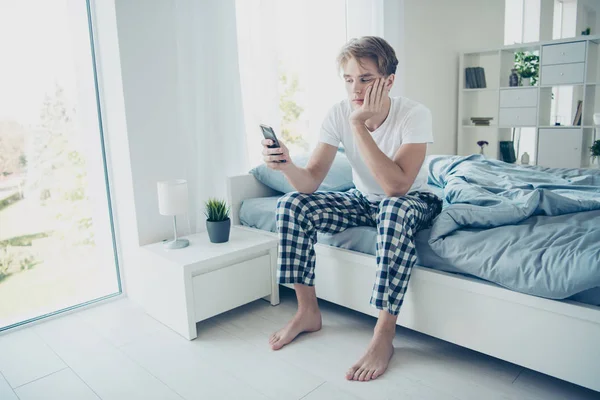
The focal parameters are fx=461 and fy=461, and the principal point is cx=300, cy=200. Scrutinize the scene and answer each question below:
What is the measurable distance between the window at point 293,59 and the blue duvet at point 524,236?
1.13m

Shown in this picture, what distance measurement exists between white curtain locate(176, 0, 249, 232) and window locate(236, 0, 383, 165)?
148 millimetres

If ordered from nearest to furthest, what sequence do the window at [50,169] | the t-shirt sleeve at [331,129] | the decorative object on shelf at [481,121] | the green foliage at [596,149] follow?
the t-shirt sleeve at [331,129]
the window at [50,169]
the green foliage at [596,149]
the decorative object on shelf at [481,121]

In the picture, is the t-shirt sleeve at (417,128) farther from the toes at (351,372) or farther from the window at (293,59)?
the window at (293,59)

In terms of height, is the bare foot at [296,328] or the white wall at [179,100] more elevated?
the white wall at [179,100]

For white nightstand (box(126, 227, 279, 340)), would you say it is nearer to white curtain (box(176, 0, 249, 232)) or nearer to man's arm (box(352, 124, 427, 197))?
white curtain (box(176, 0, 249, 232))

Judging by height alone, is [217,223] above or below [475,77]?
below

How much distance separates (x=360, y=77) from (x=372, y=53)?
0.09 metres

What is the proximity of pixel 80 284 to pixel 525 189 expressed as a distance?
6.56 feet

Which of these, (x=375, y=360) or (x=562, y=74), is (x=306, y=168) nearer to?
(x=375, y=360)

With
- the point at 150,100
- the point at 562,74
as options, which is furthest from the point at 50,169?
the point at 562,74

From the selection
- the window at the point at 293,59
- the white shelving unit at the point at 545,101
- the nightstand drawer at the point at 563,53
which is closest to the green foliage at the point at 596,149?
the white shelving unit at the point at 545,101

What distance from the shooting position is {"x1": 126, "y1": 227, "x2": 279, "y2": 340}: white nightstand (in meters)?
1.70

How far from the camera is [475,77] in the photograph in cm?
410

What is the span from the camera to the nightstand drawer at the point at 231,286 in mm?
1733
